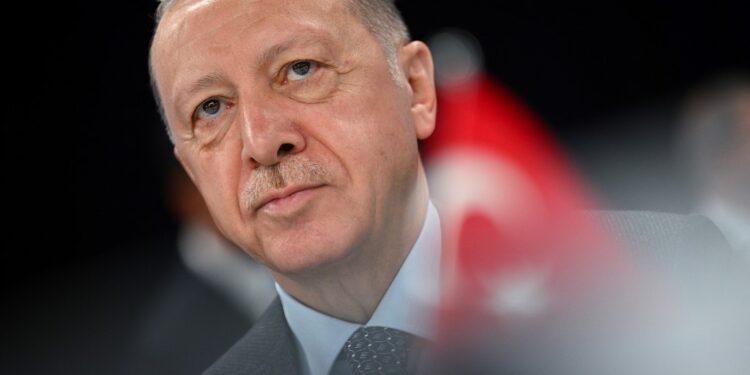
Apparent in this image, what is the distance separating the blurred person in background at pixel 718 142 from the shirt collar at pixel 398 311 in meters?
0.84

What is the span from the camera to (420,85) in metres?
1.48

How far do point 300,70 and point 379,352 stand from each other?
0.39 m

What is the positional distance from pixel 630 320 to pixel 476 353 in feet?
0.65

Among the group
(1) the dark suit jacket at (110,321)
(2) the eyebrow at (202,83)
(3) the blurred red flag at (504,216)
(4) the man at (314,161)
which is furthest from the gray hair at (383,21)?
(1) the dark suit jacket at (110,321)

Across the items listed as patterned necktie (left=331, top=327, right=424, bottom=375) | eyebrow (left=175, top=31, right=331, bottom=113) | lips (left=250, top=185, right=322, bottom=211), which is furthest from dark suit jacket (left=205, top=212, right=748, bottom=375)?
eyebrow (left=175, top=31, right=331, bottom=113)

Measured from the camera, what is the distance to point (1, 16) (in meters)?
2.12

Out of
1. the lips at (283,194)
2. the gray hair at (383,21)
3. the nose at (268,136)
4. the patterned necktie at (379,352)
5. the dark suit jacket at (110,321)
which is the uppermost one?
the gray hair at (383,21)

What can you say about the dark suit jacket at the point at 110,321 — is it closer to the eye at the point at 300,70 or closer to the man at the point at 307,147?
the man at the point at 307,147

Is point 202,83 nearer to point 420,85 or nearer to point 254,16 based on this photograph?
point 254,16

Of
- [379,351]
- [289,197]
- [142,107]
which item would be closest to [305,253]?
[289,197]

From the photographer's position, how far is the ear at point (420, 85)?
1451 millimetres

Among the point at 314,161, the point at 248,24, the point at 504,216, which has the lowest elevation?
the point at 504,216

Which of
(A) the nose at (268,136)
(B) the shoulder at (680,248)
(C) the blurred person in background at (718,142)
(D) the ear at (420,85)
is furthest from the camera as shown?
(C) the blurred person in background at (718,142)

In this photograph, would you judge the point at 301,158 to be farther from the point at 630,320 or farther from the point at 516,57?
the point at 516,57
